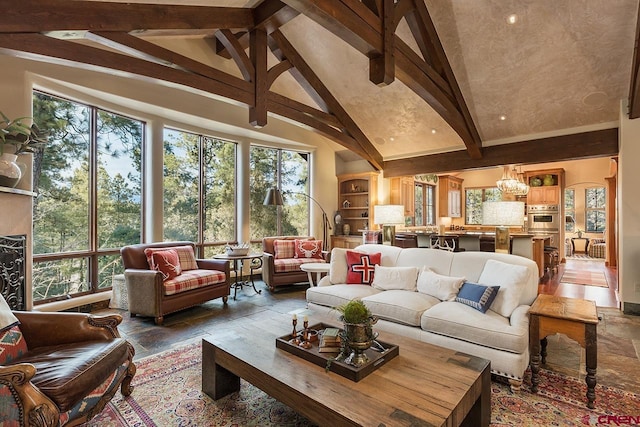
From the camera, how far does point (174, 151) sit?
5535 mm

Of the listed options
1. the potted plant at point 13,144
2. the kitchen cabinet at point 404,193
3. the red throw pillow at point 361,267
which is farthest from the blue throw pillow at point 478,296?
the kitchen cabinet at point 404,193

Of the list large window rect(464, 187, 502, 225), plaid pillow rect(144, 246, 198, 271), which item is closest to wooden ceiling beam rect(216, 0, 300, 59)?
plaid pillow rect(144, 246, 198, 271)

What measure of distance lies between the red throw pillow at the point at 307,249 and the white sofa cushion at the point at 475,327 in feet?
10.7

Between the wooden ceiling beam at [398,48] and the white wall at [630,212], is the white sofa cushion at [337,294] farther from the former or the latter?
the white wall at [630,212]

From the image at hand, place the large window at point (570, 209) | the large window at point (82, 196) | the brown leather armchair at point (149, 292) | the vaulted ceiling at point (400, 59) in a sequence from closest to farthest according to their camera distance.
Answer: the vaulted ceiling at point (400, 59)
the brown leather armchair at point (149, 292)
the large window at point (82, 196)
the large window at point (570, 209)

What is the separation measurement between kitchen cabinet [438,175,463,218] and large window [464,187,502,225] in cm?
41

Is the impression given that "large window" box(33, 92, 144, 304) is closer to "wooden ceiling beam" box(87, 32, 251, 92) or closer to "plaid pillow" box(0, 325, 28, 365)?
"wooden ceiling beam" box(87, 32, 251, 92)

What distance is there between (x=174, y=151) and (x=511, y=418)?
5.60 meters

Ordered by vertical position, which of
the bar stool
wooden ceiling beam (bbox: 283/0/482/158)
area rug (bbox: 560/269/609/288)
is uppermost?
wooden ceiling beam (bbox: 283/0/482/158)

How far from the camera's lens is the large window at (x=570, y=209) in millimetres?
11148

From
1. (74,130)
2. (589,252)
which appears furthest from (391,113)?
(589,252)

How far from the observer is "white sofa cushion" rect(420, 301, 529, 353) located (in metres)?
2.39

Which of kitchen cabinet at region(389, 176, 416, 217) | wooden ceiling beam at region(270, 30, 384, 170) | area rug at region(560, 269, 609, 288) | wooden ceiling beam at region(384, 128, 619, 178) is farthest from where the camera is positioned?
kitchen cabinet at region(389, 176, 416, 217)

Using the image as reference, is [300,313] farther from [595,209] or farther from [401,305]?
[595,209]
